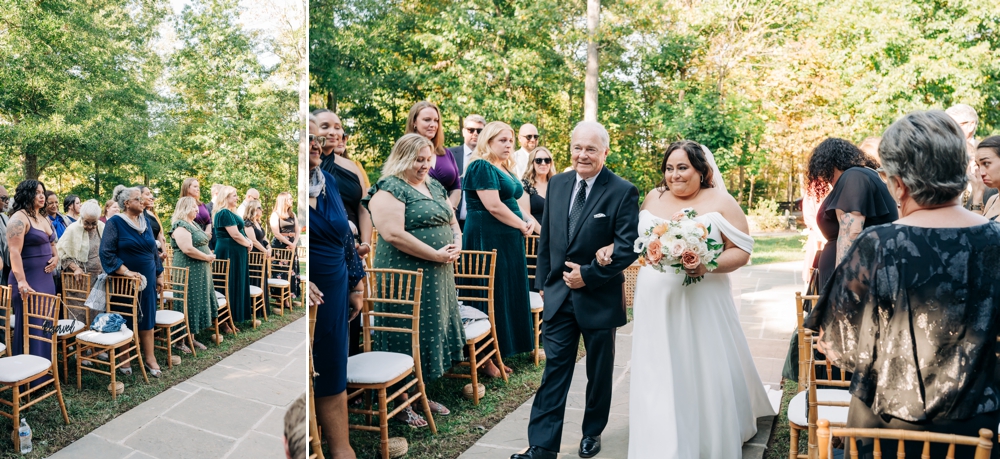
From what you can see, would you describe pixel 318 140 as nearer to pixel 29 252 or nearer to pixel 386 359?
pixel 29 252

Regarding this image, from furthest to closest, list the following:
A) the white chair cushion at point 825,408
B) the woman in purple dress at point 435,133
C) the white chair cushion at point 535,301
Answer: the white chair cushion at point 535,301 → the woman in purple dress at point 435,133 → the white chair cushion at point 825,408

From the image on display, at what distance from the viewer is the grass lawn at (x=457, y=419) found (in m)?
3.84

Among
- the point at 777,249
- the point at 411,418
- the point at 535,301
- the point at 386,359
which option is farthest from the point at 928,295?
the point at 777,249

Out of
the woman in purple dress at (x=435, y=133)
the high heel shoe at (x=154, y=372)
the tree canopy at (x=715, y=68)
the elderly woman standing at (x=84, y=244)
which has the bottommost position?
the high heel shoe at (x=154, y=372)

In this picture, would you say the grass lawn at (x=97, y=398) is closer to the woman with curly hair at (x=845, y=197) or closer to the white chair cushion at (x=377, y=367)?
the white chair cushion at (x=377, y=367)

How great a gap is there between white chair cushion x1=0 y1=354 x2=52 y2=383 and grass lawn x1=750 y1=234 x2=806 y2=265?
1054cm

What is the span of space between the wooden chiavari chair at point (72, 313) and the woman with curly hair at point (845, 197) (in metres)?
3.28

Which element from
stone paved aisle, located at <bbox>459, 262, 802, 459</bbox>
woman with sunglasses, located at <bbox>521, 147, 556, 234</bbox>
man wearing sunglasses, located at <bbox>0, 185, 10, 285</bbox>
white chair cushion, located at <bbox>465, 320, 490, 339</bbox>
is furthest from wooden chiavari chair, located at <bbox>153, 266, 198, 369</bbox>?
woman with sunglasses, located at <bbox>521, 147, 556, 234</bbox>

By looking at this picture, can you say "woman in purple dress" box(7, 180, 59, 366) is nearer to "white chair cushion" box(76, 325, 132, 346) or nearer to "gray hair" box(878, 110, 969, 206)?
"white chair cushion" box(76, 325, 132, 346)

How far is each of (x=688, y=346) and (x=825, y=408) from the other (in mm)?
739

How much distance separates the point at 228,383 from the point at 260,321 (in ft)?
0.64

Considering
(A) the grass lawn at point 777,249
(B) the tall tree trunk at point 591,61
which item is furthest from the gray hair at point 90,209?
(B) the tall tree trunk at point 591,61

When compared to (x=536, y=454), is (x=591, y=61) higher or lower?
higher

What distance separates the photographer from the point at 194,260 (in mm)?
1977
